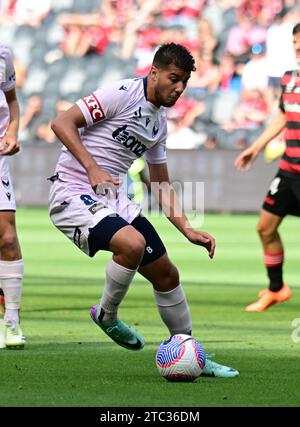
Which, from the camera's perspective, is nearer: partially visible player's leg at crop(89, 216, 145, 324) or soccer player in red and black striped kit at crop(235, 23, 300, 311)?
partially visible player's leg at crop(89, 216, 145, 324)

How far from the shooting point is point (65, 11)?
30016 mm

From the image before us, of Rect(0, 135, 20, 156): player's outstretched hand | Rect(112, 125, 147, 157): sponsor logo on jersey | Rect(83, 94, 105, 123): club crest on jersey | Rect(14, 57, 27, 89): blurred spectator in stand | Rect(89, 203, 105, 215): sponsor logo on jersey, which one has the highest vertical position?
Rect(83, 94, 105, 123): club crest on jersey

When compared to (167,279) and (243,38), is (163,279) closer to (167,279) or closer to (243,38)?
(167,279)

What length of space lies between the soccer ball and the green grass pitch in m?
0.07

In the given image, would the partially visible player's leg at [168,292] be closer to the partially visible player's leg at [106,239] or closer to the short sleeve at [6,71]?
the partially visible player's leg at [106,239]

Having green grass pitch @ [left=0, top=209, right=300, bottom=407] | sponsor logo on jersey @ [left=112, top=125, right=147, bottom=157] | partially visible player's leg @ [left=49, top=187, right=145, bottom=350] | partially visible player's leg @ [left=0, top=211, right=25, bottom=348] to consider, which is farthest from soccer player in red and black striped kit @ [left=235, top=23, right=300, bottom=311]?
partially visible player's leg @ [left=49, top=187, right=145, bottom=350]

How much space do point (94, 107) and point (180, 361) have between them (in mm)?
1562

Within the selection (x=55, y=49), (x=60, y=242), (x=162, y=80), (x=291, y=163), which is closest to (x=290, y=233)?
(x=60, y=242)

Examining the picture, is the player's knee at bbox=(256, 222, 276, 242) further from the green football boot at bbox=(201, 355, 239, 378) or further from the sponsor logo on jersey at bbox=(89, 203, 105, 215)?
the green football boot at bbox=(201, 355, 239, 378)

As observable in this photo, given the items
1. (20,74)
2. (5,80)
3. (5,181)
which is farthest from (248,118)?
(5,181)

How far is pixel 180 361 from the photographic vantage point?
645 centimetres

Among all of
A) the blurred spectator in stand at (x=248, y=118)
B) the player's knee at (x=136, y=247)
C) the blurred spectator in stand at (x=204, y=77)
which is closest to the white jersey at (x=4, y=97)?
the player's knee at (x=136, y=247)

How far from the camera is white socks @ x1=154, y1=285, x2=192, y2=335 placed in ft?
23.1
